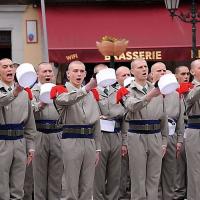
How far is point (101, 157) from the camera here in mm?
10602

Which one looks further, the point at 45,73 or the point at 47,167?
the point at 47,167

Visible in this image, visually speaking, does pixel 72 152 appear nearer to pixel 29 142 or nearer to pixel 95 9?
pixel 29 142

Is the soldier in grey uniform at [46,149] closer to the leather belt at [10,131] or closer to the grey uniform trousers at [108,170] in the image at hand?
the grey uniform trousers at [108,170]

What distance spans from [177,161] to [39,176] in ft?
7.09

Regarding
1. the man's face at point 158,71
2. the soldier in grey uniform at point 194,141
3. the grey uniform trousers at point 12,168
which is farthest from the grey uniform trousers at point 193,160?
the grey uniform trousers at point 12,168

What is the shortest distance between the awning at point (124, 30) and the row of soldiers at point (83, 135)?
7.04 meters

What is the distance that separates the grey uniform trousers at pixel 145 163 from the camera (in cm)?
932

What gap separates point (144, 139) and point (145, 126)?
17cm

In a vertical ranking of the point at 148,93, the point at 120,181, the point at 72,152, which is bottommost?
the point at 120,181

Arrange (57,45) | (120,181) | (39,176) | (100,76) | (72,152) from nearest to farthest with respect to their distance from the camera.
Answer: (100,76), (72,152), (39,176), (120,181), (57,45)

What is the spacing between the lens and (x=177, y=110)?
10.7 metres

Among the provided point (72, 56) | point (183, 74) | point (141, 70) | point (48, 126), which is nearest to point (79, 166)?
point (48, 126)

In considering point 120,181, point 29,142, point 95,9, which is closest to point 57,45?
point 95,9

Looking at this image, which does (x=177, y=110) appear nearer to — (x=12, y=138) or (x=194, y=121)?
(x=194, y=121)
